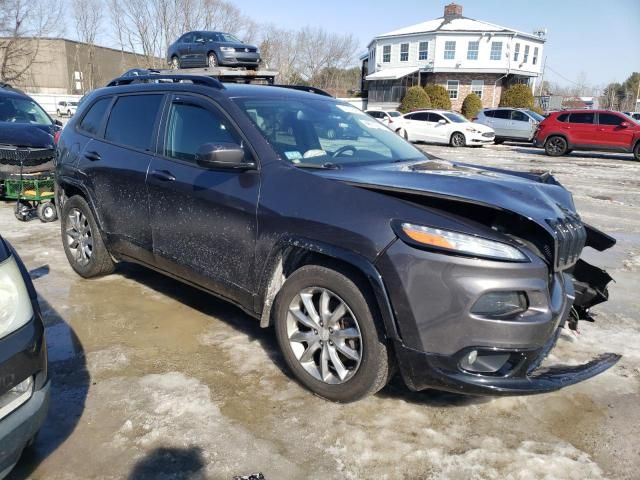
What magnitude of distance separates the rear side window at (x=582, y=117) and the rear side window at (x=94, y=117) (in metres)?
18.5

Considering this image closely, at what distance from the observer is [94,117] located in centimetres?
484

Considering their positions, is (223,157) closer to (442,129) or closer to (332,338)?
(332,338)

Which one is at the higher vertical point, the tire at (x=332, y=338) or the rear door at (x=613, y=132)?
the rear door at (x=613, y=132)

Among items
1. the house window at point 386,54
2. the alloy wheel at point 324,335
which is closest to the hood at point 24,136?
the alloy wheel at point 324,335

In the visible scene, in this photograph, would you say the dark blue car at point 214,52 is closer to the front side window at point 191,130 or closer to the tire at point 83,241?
the tire at point 83,241

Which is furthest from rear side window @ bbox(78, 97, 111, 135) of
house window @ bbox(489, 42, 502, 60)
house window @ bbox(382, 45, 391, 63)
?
house window @ bbox(382, 45, 391, 63)

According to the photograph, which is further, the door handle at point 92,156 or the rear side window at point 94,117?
the rear side window at point 94,117

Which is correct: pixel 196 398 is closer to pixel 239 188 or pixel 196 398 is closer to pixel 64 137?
pixel 239 188

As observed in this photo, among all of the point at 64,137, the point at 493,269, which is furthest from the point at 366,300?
the point at 64,137

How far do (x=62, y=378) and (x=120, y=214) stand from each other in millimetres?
1526

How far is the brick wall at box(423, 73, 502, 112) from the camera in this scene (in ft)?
135

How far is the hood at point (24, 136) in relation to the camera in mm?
8104

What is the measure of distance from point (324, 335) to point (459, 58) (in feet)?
138

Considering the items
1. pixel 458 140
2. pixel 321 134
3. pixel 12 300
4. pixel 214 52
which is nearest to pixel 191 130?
pixel 321 134
